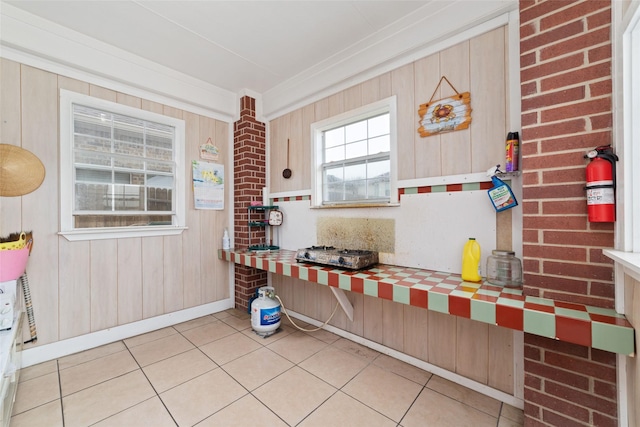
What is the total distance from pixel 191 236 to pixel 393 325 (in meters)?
2.62

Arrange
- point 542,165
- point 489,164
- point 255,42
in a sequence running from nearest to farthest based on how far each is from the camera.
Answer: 1. point 542,165
2. point 489,164
3. point 255,42

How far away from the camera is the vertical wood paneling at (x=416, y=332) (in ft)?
7.12

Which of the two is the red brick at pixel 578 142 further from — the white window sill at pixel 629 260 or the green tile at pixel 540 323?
the green tile at pixel 540 323

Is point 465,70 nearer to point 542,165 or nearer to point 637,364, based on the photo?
point 542,165

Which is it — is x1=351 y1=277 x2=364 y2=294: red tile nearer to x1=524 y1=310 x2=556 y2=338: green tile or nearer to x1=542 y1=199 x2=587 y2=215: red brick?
x1=524 y1=310 x2=556 y2=338: green tile

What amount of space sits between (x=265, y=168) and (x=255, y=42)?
5.19 feet

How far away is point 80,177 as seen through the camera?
253cm

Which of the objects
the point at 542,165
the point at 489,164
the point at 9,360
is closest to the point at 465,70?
the point at 489,164

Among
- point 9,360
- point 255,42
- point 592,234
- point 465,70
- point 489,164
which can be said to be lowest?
point 9,360

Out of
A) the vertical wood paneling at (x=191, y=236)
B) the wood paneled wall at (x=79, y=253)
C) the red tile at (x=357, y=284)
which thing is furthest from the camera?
the vertical wood paneling at (x=191, y=236)

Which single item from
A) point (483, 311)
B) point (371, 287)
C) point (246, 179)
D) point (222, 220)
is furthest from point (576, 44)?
point (222, 220)

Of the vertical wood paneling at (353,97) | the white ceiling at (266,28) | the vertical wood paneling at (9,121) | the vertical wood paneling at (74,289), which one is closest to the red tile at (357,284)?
the vertical wood paneling at (353,97)

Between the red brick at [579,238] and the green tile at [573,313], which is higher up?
the red brick at [579,238]

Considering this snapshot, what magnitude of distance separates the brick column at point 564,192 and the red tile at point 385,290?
79 cm
